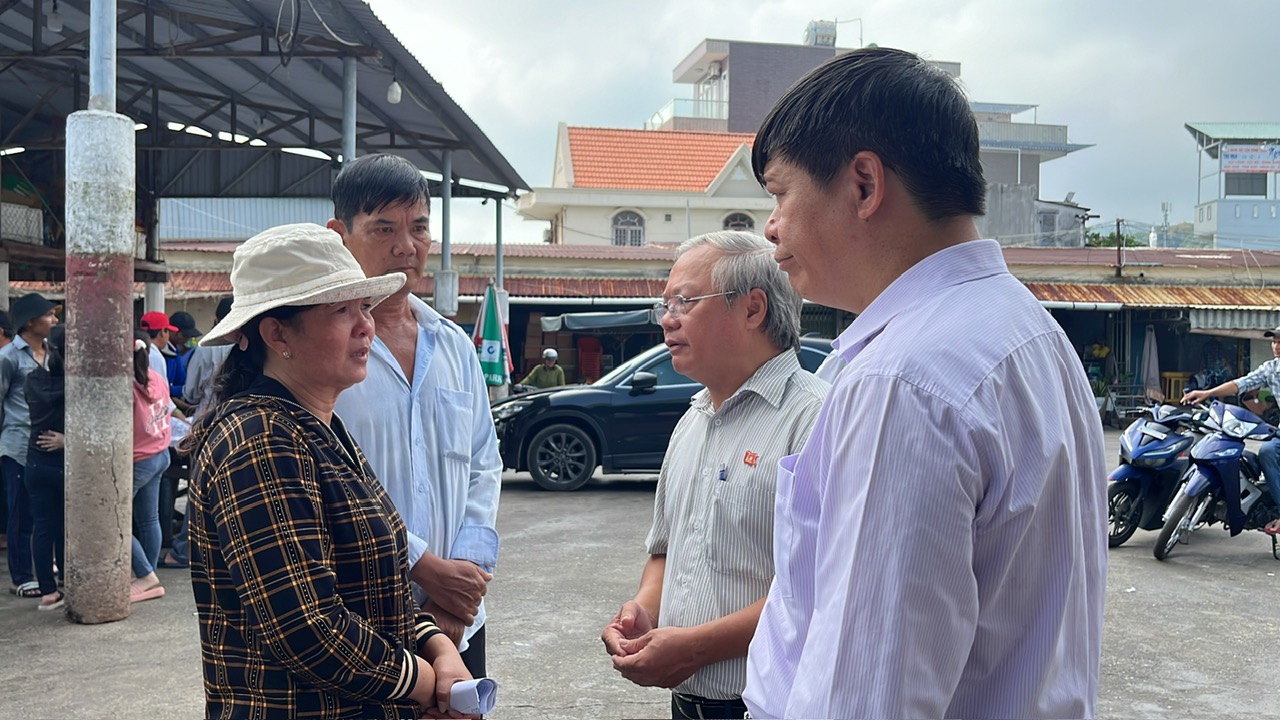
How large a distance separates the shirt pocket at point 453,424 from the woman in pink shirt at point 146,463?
454cm

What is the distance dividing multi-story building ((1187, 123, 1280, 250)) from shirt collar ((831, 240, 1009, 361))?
45078 mm

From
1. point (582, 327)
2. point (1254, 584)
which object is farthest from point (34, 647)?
point (582, 327)

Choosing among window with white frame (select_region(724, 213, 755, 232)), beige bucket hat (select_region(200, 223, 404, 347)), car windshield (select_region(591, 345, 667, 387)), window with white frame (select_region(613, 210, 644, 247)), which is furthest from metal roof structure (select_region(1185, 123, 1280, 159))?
beige bucket hat (select_region(200, 223, 404, 347))

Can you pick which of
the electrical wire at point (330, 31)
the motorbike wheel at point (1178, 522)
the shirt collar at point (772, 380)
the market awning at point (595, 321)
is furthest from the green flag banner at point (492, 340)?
the shirt collar at point (772, 380)

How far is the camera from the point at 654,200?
3281 cm

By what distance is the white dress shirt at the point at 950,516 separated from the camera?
1.13m

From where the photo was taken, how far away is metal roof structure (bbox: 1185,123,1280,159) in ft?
144

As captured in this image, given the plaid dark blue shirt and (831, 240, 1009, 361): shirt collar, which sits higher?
(831, 240, 1009, 361): shirt collar

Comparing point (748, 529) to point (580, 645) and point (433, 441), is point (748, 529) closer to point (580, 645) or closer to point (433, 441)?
point (433, 441)

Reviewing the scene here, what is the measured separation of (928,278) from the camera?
132 centimetres

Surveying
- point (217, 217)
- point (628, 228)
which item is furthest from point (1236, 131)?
point (217, 217)

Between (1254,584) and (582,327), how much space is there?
13757mm

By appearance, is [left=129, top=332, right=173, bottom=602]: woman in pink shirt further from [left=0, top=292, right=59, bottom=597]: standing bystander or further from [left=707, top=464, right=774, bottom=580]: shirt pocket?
[left=707, top=464, right=774, bottom=580]: shirt pocket

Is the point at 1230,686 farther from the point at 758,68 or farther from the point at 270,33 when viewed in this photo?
the point at 758,68
